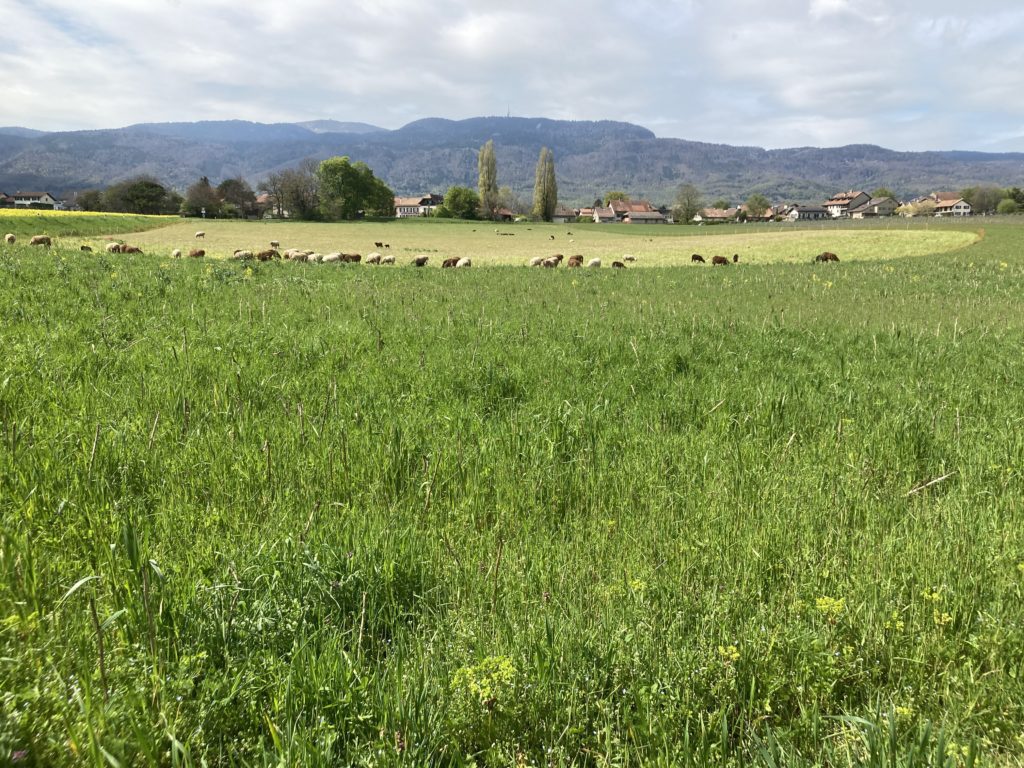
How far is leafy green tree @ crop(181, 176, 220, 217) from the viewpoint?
108438mm

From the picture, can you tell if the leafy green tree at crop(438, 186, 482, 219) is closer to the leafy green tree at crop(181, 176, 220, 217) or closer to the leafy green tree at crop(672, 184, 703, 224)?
the leafy green tree at crop(181, 176, 220, 217)

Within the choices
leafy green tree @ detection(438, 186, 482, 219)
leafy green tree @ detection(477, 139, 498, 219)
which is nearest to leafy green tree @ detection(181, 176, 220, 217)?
leafy green tree @ detection(438, 186, 482, 219)

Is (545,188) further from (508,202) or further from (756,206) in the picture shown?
(756,206)

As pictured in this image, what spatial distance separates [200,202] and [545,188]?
3147 inches

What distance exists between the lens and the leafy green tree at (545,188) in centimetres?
14012

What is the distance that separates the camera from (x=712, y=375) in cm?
732

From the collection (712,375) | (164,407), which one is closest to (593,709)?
(164,407)

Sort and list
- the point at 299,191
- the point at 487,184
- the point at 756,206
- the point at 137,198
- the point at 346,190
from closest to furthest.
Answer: the point at 137,198, the point at 299,191, the point at 346,190, the point at 487,184, the point at 756,206

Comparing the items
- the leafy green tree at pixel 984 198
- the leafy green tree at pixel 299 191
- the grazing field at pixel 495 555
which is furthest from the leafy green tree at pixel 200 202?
the leafy green tree at pixel 984 198

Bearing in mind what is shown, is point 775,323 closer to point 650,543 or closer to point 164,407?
point 650,543

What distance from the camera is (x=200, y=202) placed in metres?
109

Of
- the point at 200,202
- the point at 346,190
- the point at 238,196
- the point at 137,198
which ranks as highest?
the point at 238,196

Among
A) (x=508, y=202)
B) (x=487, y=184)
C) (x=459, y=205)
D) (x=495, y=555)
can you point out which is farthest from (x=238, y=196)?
(x=495, y=555)

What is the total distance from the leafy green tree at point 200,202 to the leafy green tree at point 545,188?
2950 inches
